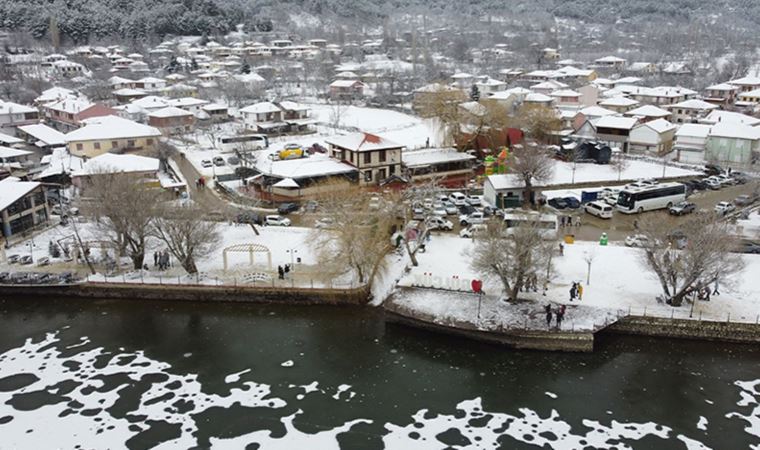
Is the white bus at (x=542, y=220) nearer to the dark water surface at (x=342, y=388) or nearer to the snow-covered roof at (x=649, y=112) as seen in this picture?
the dark water surface at (x=342, y=388)

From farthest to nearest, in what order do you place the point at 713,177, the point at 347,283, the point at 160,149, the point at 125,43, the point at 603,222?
the point at 125,43
the point at 160,149
the point at 713,177
the point at 603,222
the point at 347,283

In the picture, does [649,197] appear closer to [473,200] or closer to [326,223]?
[473,200]

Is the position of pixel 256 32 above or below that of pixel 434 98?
above

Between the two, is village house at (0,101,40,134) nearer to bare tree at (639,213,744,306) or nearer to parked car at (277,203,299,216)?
parked car at (277,203,299,216)

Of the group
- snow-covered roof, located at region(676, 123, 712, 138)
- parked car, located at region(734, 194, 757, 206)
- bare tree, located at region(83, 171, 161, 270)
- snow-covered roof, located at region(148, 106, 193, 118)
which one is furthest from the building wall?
snow-covered roof, located at region(676, 123, 712, 138)

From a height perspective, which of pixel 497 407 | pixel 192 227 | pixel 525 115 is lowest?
pixel 497 407

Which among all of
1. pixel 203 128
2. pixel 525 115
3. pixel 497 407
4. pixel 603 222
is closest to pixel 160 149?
pixel 203 128

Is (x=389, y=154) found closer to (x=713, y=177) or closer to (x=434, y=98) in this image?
(x=434, y=98)
